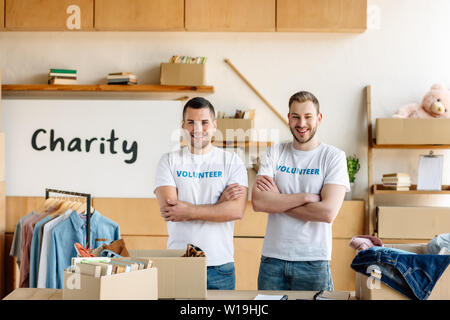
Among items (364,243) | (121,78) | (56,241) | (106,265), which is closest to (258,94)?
(121,78)

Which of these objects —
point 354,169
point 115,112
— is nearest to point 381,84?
point 354,169

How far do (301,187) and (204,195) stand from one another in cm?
45

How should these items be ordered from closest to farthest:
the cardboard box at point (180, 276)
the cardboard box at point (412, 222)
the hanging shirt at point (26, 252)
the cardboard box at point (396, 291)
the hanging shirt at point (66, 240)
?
the cardboard box at point (396, 291) → the cardboard box at point (180, 276) → the hanging shirt at point (66, 240) → the hanging shirt at point (26, 252) → the cardboard box at point (412, 222)

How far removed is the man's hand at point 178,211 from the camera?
203 centimetres

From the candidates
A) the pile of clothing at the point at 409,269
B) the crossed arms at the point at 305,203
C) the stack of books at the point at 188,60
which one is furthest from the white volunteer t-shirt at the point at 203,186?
the stack of books at the point at 188,60

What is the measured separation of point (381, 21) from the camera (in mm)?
4055

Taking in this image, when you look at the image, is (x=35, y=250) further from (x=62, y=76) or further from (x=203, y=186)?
(x=62, y=76)

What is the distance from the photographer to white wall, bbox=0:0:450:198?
405 centimetres

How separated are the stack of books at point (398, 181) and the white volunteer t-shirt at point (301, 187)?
1.76m

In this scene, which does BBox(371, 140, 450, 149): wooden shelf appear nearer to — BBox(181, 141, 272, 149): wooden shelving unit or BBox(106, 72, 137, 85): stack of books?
BBox(181, 141, 272, 149): wooden shelving unit

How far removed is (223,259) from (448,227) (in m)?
2.30

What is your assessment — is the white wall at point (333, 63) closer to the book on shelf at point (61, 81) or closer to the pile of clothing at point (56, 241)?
the book on shelf at point (61, 81)

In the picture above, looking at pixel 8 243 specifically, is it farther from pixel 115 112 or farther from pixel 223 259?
pixel 223 259

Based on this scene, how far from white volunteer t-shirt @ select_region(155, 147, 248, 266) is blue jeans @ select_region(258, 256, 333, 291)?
198 mm
